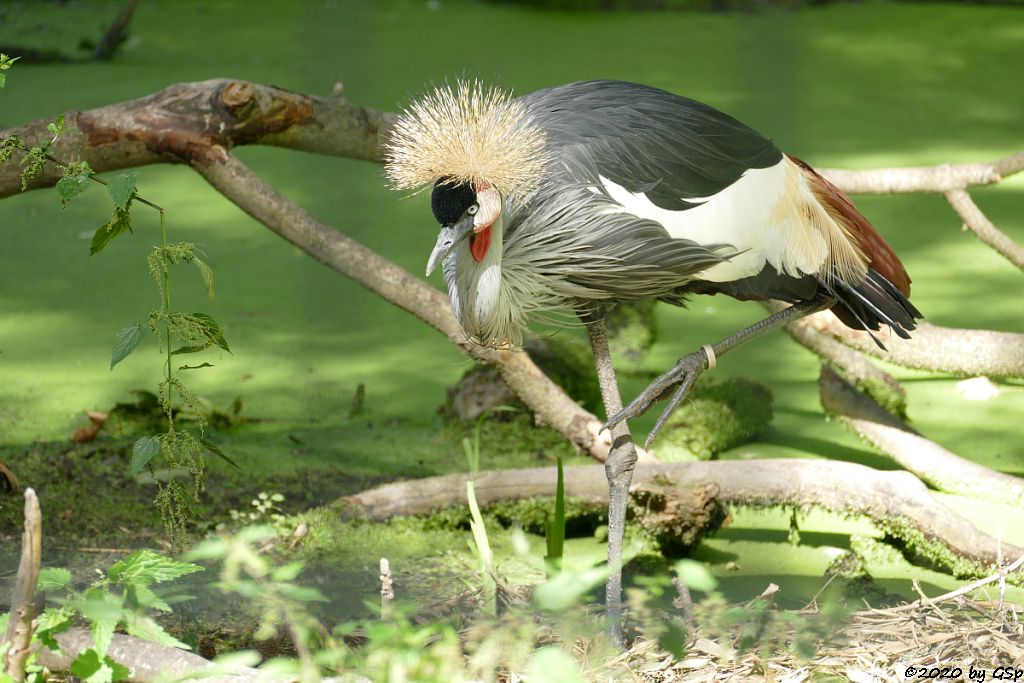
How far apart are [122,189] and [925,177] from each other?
1844 mm

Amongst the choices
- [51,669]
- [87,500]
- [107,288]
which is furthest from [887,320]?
[107,288]

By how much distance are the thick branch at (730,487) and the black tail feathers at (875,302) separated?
1.44 feet

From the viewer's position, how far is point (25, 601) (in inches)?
52.6

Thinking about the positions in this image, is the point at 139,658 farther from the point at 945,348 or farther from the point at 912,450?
the point at 945,348

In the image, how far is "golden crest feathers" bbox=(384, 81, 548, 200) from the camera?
170cm

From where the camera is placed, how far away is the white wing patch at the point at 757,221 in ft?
6.14

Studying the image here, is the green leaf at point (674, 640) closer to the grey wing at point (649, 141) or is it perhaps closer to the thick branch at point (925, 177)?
the grey wing at point (649, 141)

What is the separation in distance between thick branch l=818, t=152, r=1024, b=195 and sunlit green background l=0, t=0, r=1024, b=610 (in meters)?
0.53

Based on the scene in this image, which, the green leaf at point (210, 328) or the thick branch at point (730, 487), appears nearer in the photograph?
the green leaf at point (210, 328)

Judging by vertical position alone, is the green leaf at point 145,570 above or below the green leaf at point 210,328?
below

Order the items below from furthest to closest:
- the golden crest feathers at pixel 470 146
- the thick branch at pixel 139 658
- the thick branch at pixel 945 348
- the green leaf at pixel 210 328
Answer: the thick branch at pixel 945 348 → the green leaf at pixel 210 328 → the golden crest feathers at pixel 470 146 → the thick branch at pixel 139 658

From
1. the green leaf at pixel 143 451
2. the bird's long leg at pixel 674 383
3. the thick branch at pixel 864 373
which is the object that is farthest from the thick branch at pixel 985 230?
the green leaf at pixel 143 451

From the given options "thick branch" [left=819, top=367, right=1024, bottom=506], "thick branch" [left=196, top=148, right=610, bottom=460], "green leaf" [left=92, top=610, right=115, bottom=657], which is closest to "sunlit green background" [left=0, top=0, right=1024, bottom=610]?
"thick branch" [left=819, top=367, right=1024, bottom=506]

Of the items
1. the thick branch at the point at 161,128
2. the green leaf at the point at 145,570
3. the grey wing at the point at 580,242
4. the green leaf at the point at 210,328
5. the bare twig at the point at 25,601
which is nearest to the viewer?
the bare twig at the point at 25,601
